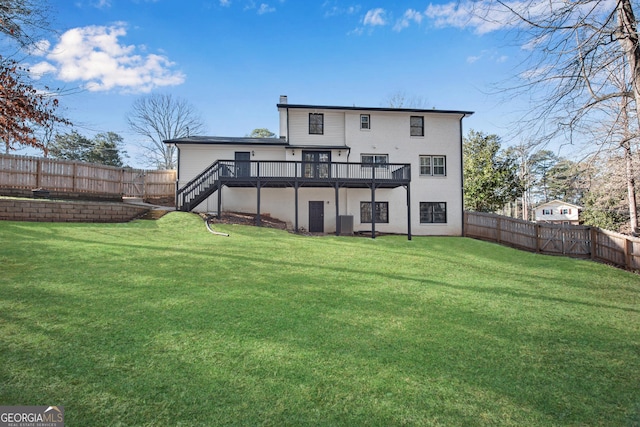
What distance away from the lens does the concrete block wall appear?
11.5 metres

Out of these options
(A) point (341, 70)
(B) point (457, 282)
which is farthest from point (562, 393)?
(A) point (341, 70)

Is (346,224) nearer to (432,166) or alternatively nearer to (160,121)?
(432,166)

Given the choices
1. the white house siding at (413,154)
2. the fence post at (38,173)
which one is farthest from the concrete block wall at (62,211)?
the white house siding at (413,154)

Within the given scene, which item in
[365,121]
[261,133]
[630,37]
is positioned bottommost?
[630,37]

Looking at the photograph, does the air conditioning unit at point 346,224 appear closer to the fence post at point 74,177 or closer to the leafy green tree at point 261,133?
the fence post at point 74,177

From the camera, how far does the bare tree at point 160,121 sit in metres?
36.7

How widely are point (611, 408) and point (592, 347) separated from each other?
5.43 feet

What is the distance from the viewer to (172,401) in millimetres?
2779

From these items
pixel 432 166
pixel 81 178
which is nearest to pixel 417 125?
pixel 432 166

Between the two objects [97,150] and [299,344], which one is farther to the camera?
[97,150]

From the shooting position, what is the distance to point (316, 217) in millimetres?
19625

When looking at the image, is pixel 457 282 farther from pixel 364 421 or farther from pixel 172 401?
pixel 172 401

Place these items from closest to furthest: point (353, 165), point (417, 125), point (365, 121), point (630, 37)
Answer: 1. point (630, 37)
2. point (353, 165)
3. point (365, 121)
4. point (417, 125)

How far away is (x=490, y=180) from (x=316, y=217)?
50.5ft
